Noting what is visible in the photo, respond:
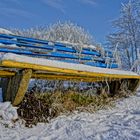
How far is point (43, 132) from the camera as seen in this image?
4.64m

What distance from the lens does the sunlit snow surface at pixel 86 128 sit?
4.25 meters

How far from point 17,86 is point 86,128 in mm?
1214

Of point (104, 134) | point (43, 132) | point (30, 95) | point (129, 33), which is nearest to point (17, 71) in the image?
point (30, 95)

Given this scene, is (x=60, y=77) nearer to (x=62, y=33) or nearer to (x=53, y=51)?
(x=53, y=51)

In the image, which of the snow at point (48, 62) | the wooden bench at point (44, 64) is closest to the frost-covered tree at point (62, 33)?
the wooden bench at point (44, 64)

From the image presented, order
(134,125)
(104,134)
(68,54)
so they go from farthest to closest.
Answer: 1. (68,54)
2. (134,125)
3. (104,134)

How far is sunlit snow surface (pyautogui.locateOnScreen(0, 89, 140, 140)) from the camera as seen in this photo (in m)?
4.25

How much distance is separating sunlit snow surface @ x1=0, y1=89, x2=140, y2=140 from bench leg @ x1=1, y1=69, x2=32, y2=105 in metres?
0.18

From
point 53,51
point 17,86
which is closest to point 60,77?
point 53,51

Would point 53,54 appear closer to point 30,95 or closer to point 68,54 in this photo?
point 68,54

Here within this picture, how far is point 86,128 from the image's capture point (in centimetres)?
463

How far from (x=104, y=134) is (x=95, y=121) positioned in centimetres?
81

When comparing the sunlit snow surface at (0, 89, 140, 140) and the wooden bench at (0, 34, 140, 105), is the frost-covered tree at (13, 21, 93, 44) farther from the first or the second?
the sunlit snow surface at (0, 89, 140, 140)

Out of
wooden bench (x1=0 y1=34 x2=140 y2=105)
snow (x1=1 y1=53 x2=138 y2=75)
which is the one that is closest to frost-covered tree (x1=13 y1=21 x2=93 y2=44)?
wooden bench (x1=0 y1=34 x2=140 y2=105)
